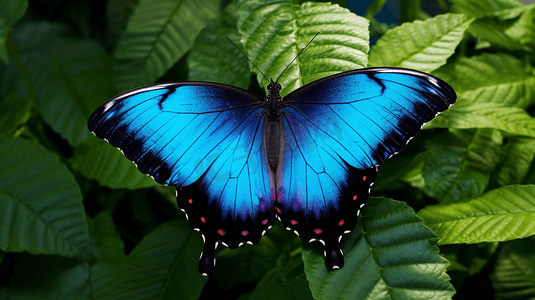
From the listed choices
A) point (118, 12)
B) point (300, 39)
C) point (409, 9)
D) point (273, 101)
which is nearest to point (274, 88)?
point (273, 101)

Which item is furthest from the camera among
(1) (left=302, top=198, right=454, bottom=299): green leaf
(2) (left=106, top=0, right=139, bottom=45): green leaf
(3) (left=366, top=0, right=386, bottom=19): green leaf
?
(2) (left=106, top=0, right=139, bottom=45): green leaf

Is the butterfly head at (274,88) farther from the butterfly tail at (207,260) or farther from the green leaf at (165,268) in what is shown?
the green leaf at (165,268)

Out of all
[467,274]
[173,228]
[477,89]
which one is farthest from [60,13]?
[467,274]

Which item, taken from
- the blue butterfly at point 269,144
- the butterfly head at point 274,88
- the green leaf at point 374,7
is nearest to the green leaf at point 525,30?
the green leaf at point 374,7

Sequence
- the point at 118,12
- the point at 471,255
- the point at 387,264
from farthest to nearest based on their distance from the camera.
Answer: the point at 118,12 < the point at 471,255 < the point at 387,264

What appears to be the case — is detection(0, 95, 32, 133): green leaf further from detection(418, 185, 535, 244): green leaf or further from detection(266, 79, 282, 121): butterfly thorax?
detection(418, 185, 535, 244): green leaf

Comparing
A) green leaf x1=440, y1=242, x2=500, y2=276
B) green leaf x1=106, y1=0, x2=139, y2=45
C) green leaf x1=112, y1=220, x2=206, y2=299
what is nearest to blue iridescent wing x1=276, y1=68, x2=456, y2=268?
green leaf x1=112, y1=220, x2=206, y2=299

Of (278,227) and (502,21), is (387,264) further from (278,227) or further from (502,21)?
(502,21)
